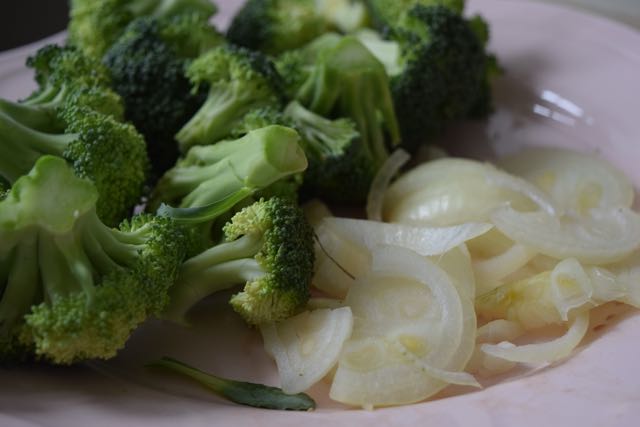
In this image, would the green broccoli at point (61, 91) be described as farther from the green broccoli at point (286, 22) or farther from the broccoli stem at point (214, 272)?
the green broccoli at point (286, 22)

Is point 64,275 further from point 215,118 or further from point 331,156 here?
point 331,156

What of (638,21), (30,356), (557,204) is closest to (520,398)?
(557,204)

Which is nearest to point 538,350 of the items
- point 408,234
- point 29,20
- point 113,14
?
point 408,234

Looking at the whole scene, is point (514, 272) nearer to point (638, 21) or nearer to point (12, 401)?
point (12, 401)

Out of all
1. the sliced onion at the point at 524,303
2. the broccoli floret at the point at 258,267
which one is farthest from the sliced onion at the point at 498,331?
the broccoli floret at the point at 258,267

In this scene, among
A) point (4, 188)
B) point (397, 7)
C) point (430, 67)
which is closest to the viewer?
point (4, 188)

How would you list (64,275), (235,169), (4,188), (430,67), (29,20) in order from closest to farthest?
(64,275) < (4,188) < (235,169) < (430,67) < (29,20)

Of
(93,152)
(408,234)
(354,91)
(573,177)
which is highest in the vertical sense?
(93,152)
